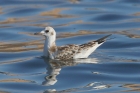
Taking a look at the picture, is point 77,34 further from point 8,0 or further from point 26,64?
point 8,0

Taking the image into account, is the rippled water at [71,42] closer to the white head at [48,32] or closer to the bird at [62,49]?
the bird at [62,49]

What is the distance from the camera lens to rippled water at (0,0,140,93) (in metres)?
15.0

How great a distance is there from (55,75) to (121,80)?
1.53 meters

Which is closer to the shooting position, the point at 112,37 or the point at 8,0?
the point at 112,37

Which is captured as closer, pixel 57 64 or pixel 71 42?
pixel 57 64

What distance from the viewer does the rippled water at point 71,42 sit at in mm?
14977

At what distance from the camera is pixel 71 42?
19.9 meters

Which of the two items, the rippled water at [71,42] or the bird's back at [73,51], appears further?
the bird's back at [73,51]

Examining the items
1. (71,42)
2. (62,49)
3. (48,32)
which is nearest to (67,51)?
(62,49)

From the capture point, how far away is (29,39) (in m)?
20.3

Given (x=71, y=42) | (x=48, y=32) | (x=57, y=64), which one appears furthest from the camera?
(x=71, y=42)

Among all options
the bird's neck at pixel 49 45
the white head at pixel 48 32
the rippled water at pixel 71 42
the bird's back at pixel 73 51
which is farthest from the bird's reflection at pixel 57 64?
the white head at pixel 48 32

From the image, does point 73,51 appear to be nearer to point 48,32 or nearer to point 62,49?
point 62,49

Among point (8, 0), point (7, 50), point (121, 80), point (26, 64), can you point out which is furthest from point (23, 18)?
point (121, 80)
